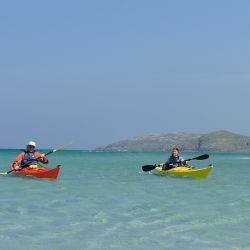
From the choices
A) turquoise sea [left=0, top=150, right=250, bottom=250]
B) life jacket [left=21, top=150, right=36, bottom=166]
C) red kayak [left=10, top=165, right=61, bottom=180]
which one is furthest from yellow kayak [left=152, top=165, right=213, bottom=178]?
life jacket [left=21, top=150, right=36, bottom=166]

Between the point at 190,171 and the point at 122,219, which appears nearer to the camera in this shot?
the point at 122,219

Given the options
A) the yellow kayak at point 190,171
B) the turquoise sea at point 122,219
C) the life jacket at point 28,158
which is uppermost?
the life jacket at point 28,158

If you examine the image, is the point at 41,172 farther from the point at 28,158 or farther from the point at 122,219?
the point at 122,219

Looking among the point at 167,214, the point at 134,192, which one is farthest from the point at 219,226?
the point at 134,192

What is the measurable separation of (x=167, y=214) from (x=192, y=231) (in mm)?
2389

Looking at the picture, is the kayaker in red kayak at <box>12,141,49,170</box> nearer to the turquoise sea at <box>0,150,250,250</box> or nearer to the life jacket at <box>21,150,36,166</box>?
the life jacket at <box>21,150,36,166</box>

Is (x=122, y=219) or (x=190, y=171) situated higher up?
(x=190, y=171)

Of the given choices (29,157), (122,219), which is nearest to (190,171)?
(29,157)

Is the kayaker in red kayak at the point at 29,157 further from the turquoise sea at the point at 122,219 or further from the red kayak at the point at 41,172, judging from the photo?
the turquoise sea at the point at 122,219

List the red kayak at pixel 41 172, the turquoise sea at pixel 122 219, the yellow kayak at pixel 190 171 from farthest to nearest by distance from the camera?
the yellow kayak at pixel 190 171
the red kayak at pixel 41 172
the turquoise sea at pixel 122 219

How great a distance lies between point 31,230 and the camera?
33.8 feet

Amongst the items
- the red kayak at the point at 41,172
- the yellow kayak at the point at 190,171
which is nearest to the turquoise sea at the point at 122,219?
the red kayak at the point at 41,172

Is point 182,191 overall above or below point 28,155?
below

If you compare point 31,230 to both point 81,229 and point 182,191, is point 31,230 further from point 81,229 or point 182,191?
point 182,191
